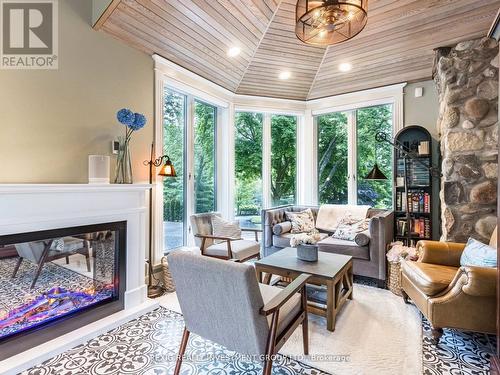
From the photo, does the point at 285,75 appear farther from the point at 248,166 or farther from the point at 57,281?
the point at 57,281

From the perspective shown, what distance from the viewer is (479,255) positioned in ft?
7.29

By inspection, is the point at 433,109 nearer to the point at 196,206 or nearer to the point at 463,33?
the point at 463,33

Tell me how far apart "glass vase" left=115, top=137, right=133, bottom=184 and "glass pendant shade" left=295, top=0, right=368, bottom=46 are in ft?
6.47

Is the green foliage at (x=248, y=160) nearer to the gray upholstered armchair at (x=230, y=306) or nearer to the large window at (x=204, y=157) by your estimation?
the large window at (x=204, y=157)

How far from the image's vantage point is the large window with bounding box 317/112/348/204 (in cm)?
479

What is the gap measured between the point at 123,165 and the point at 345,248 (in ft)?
9.20

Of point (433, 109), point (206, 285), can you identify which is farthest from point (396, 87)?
point (206, 285)

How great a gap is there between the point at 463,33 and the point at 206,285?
12.4 ft

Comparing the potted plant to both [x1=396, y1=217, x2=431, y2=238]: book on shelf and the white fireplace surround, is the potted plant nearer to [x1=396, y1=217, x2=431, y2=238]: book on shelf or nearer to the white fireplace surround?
the white fireplace surround

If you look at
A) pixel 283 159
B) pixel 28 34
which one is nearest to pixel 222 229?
pixel 283 159

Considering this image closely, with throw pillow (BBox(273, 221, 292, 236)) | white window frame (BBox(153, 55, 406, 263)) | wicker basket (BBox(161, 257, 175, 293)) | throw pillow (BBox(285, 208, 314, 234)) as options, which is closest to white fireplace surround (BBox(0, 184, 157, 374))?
wicker basket (BBox(161, 257, 175, 293))

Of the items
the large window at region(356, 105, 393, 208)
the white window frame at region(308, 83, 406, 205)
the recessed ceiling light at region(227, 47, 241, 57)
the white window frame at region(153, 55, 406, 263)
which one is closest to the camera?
the white window frame at region(153, 55, 406, 263)

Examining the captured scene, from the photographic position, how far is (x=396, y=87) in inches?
161

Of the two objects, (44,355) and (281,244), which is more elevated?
(281,244)
